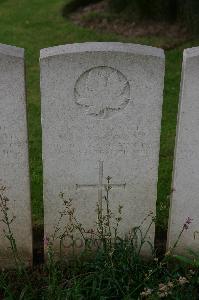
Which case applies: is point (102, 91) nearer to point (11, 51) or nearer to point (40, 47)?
point (11, 51)

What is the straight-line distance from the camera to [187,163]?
3826mm

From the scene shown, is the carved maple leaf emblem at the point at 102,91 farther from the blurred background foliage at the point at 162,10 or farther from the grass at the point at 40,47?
the blurred background foliage at the point at 162,10

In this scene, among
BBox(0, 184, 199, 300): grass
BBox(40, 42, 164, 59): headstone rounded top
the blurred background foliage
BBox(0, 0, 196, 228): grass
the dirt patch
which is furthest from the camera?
the dirt patch

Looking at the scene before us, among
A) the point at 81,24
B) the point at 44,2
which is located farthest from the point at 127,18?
the point at 44,2

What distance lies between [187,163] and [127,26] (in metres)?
5.25

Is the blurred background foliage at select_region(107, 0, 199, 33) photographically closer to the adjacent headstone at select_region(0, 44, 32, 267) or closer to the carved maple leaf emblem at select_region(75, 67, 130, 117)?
the carved maple leaf emblem at select_region(75, 67, 130, 117)

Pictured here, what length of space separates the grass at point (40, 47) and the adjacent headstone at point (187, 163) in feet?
1.55

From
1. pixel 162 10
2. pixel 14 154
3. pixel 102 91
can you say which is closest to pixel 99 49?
pixel 102 91

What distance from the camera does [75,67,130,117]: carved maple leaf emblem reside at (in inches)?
139

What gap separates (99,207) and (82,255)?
1.11 feet

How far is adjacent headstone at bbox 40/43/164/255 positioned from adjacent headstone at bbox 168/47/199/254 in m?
0.14

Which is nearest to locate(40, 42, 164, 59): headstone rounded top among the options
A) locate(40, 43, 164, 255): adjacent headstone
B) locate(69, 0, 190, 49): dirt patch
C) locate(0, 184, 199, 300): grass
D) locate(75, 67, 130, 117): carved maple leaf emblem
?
locate(40, 43, 164, 255): adjacent headstone

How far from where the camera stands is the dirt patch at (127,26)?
27.1ft

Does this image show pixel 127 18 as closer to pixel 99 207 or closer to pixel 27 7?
pixel 27 7
